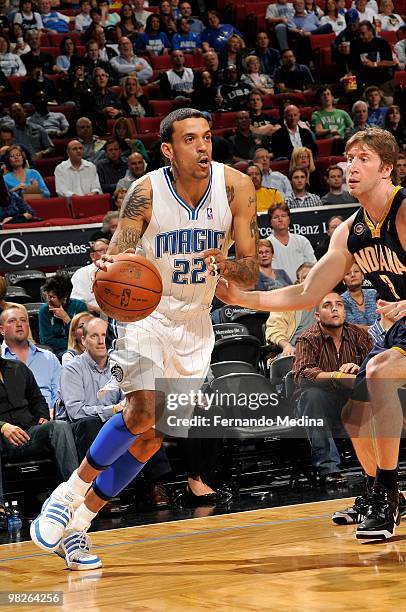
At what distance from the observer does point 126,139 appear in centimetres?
1220

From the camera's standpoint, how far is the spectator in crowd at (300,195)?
36.4 ft

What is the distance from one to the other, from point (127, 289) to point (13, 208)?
6.26 metres

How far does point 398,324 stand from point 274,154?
8490 millimetres

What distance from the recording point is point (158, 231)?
479 centimetres

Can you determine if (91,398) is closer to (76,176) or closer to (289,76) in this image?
(76,176)

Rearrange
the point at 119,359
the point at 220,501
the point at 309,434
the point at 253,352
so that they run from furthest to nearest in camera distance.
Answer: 1. the point at 253,352
2. the point at 309,434
3. the point at 220,501
4. the point at 119,359

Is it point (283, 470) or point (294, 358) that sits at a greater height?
point (294, 358)

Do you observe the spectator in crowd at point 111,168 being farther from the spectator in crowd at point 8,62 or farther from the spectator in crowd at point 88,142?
the spectator in crowd at point 8,62

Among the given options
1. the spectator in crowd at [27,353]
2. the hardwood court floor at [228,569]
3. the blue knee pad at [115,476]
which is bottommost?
the hardwood court floor at [228,569]

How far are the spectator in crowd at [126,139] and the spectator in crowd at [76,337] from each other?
16.9 ft

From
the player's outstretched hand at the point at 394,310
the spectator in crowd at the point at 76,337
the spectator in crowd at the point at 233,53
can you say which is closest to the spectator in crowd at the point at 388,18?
the spectator in crowd at the point at 233,53

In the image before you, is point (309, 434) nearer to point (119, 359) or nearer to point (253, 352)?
point (253, 352)

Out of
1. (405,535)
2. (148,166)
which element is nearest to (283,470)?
(405,535)

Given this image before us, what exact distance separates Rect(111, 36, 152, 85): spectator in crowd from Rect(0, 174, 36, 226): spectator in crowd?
182 inches
